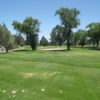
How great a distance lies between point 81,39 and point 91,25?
29.9 meters

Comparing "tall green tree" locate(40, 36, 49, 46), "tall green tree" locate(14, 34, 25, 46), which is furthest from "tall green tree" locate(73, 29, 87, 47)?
"tall green tree" locate(40, 36, 49, 46)

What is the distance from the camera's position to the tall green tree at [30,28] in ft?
302

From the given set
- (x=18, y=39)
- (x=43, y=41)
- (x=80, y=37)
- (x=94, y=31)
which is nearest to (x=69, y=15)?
(x=94, y=31)

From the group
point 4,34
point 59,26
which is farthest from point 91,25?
point 4,34

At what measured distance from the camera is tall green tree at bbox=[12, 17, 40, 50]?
302 ft

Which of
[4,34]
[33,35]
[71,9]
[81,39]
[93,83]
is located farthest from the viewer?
[81,39]

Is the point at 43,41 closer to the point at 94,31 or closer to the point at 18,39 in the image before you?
the point at 18,39

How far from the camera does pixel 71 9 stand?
85.2 metres

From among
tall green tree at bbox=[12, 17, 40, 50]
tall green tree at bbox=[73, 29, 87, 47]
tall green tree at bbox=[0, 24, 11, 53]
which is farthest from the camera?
tall green tree at bbox=[73, 29, 87, 47]

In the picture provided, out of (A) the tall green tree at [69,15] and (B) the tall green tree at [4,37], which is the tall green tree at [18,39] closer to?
(A) the tall green tree at [69,15]

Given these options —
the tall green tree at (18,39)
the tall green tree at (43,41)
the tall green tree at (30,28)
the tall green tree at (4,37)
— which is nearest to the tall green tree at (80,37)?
the tall green tree at (18,39)

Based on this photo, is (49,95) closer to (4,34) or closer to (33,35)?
(4,34)

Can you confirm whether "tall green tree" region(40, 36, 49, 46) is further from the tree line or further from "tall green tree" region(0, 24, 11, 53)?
"tall green tree" region(0, 24, 11, 53)

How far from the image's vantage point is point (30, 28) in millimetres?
91875
